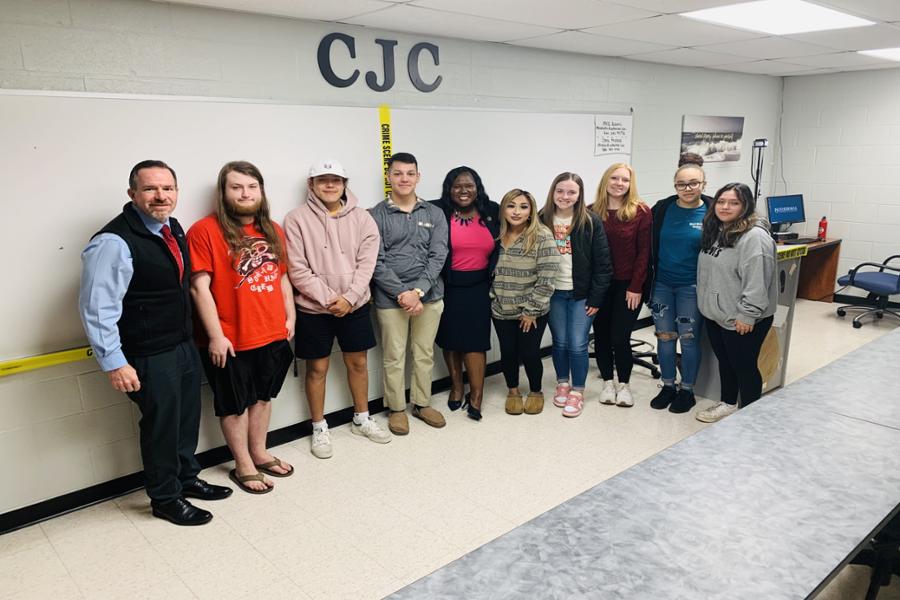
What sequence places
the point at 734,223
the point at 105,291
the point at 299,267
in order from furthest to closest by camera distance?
the point at 734,223 → the point at 299,267 → the point at 105,291

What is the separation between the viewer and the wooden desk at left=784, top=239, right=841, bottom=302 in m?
6.44

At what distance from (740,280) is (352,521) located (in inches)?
90.1

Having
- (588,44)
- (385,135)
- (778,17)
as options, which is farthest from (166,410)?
(778,17)

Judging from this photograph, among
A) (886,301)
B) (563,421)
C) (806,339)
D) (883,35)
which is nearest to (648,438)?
(563,421)

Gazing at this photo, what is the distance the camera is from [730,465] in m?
1.49

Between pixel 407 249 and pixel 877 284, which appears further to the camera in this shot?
pixel 877 284

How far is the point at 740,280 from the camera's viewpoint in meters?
3.23

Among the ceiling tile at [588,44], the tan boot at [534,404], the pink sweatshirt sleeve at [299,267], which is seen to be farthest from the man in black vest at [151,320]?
the ceiling tile at [588,44]

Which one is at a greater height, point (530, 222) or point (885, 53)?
point (885, 53)

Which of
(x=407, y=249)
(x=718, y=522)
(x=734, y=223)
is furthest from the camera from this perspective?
(x=407, y=249)

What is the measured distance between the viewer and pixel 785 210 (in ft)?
20.9

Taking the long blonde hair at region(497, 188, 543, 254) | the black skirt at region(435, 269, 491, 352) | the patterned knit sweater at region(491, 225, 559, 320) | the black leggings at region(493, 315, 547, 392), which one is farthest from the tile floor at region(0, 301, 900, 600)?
the long blonde hair at region(497, 188, 543, 254)

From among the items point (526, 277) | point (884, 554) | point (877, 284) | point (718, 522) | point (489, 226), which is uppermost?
point (489, 226)

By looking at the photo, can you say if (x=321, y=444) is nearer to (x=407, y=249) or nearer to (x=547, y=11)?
(x=407, y=249)
